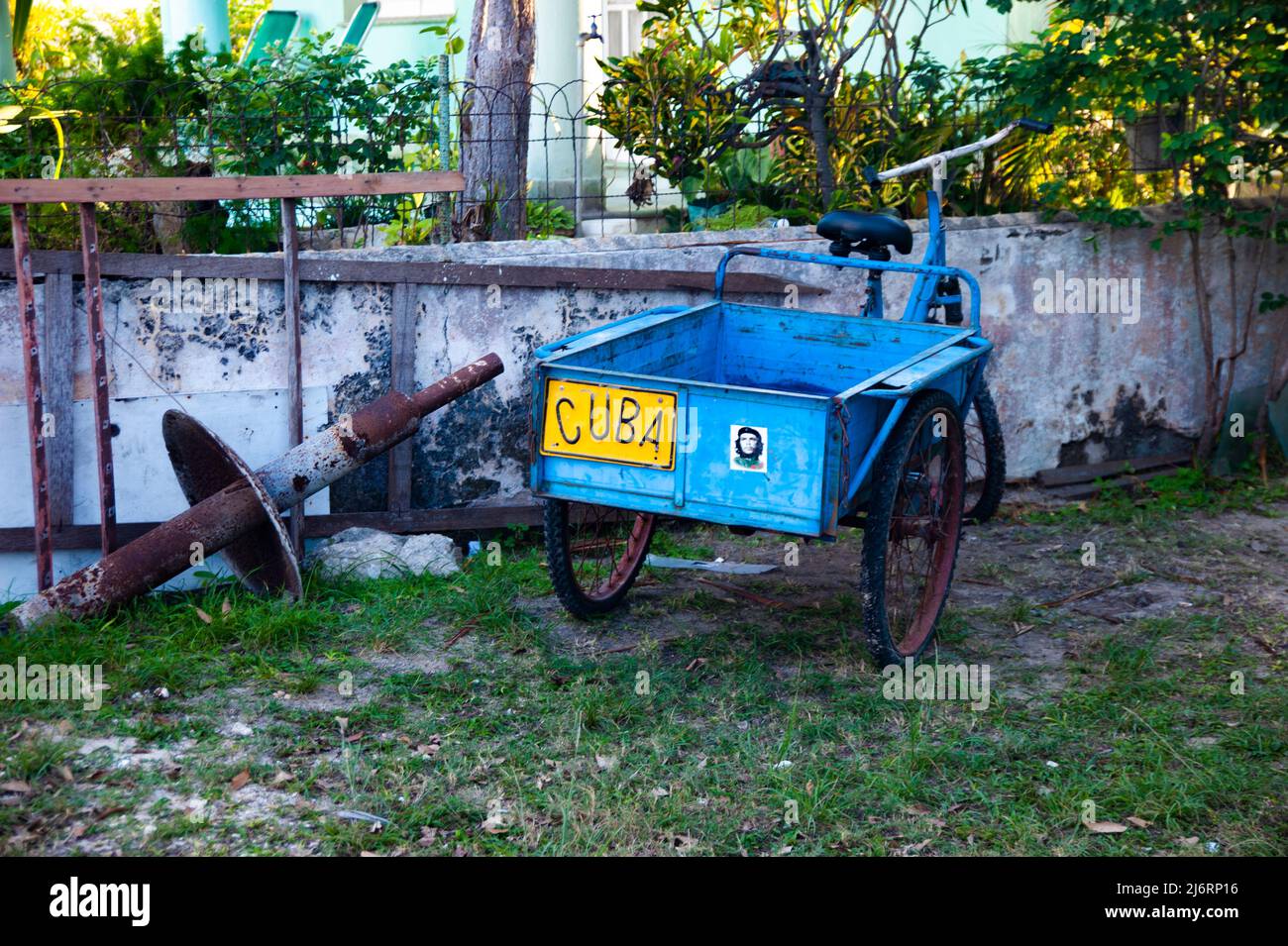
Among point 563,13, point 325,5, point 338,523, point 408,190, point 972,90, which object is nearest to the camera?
point 408,190

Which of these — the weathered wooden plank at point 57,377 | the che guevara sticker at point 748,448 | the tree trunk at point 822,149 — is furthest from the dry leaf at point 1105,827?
the tree trunk at point 822,149

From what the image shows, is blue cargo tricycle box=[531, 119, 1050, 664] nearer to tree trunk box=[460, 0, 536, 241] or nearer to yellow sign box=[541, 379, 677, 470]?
yellow sign box=[541, 379, 677, 470]

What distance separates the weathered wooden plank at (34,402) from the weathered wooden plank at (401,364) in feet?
5.08

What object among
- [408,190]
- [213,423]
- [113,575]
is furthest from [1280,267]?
[113,575]

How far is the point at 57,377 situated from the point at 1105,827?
4.55 meters

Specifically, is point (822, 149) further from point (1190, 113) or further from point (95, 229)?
point (95, 229)

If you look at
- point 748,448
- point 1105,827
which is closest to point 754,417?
point 748,448

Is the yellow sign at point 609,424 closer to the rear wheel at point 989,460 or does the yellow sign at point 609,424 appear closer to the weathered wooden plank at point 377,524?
the weathered wooden plank at point 377,524

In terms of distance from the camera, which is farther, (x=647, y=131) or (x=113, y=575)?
(x=647, y=131)

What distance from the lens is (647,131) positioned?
7.40 m

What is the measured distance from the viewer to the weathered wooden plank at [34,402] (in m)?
5.11

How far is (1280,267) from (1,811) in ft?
23.8

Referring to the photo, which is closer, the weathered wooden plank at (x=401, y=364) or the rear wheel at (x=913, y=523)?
the rear wheel at (x=913, y=523)

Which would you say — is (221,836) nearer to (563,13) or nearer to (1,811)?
(1,811)
